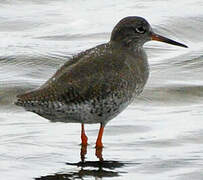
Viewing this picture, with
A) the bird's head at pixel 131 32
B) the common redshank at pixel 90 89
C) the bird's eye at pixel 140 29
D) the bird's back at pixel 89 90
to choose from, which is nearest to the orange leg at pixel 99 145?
the common redshank at pixel 90 89

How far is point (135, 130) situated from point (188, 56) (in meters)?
3.78

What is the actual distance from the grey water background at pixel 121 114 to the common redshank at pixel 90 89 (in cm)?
38

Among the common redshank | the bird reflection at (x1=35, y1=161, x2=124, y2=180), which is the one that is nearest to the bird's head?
the common redshank

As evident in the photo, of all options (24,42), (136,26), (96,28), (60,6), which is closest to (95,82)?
(136,26)

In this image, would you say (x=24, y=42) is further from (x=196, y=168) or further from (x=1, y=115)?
(x=196, y=168)

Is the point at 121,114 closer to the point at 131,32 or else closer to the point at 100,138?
the point at 131,32

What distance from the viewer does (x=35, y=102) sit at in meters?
9.40

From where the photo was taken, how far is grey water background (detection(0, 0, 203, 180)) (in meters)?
8.94

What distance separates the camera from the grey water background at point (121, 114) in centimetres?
894

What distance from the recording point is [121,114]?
1111 centimetres

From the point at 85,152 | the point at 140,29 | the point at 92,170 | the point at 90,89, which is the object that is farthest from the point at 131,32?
the point at 92,170

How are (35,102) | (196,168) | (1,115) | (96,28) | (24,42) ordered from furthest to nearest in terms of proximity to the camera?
(96,28)
(24,42)
(1,115)
(35,102)
(196,168)

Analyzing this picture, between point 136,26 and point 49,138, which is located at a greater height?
point 136,26

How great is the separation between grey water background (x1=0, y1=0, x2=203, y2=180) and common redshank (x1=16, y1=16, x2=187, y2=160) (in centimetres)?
38
